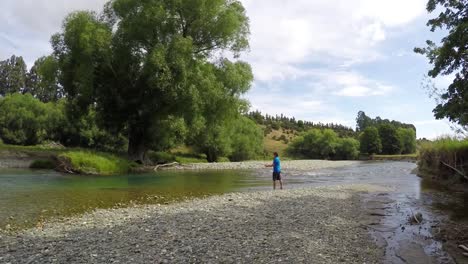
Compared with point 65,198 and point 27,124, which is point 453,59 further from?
point 27,124

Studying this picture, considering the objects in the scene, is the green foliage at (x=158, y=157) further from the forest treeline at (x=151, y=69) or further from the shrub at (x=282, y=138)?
the shrub at (x=282, y=138)

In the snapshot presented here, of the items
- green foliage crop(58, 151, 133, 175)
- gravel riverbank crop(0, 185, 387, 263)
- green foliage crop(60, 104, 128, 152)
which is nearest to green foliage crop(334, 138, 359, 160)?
green foliage crop(60, 104, 128, 152)

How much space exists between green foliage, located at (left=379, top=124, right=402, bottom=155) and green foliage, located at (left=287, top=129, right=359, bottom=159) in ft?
58.1

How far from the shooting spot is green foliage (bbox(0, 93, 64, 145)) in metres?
76.6

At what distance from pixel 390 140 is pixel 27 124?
12768 centimetres

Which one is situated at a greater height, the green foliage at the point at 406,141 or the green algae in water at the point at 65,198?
the green foliage at the point at 406,141

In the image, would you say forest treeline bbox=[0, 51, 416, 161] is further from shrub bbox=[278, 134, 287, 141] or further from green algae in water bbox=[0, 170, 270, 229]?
green algae in water bbox=[0, 170, 270, 229]

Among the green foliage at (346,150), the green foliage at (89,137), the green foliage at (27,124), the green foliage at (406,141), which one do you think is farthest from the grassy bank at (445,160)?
the green foliage at (406,141)

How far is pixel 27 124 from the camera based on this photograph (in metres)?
78.4

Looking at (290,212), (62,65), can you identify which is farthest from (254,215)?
(62,65)

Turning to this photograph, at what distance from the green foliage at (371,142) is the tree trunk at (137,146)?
118 metres

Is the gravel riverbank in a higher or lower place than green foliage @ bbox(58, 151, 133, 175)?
lower

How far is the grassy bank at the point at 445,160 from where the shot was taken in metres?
24.9

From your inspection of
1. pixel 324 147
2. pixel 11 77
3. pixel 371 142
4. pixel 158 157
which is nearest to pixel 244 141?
pixel 158 157
